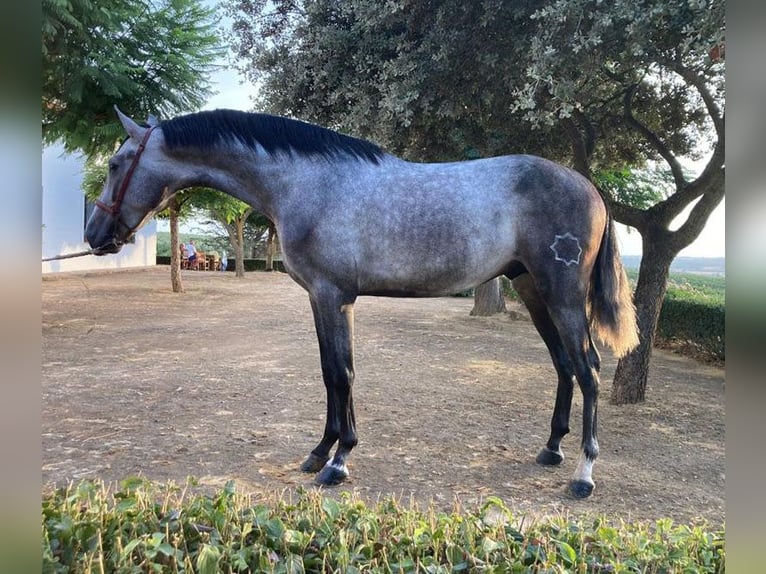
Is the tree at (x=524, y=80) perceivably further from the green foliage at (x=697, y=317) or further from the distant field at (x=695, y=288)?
the green foliage at (x=697, y=317)

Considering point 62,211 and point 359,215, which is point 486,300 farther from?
point 62,211

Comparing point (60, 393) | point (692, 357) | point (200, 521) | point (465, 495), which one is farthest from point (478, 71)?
point (692, 357)

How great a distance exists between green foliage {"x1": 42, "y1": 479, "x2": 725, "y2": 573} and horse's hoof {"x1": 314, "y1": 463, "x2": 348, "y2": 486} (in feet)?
3.93

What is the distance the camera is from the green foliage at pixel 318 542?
6.15ft

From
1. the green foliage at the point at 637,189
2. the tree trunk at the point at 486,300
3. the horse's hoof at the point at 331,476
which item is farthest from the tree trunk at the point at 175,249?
the horse's hoof at the point at 331,476

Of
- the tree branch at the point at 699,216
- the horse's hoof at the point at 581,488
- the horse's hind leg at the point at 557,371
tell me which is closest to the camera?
the horse's hoof at the point at 581,488

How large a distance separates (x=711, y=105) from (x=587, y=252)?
11.2 ft

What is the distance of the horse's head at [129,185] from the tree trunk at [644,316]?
16.5ft

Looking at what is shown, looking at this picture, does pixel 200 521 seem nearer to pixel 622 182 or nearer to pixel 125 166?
pixel 125 166

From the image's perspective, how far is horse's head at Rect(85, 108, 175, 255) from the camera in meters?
3.47

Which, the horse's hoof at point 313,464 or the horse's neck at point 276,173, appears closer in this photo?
the horse's neck at point 276,173

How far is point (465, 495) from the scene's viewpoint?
11.6ft

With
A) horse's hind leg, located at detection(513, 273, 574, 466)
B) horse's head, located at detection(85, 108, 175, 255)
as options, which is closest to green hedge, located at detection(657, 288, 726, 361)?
horse's hind leg, located at detection(513, 273, 574, 466)

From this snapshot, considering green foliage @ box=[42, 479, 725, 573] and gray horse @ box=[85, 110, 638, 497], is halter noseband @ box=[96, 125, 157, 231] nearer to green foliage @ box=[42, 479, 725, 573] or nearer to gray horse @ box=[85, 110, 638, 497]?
gray horse @ box=[85, 110, 638, 497]
